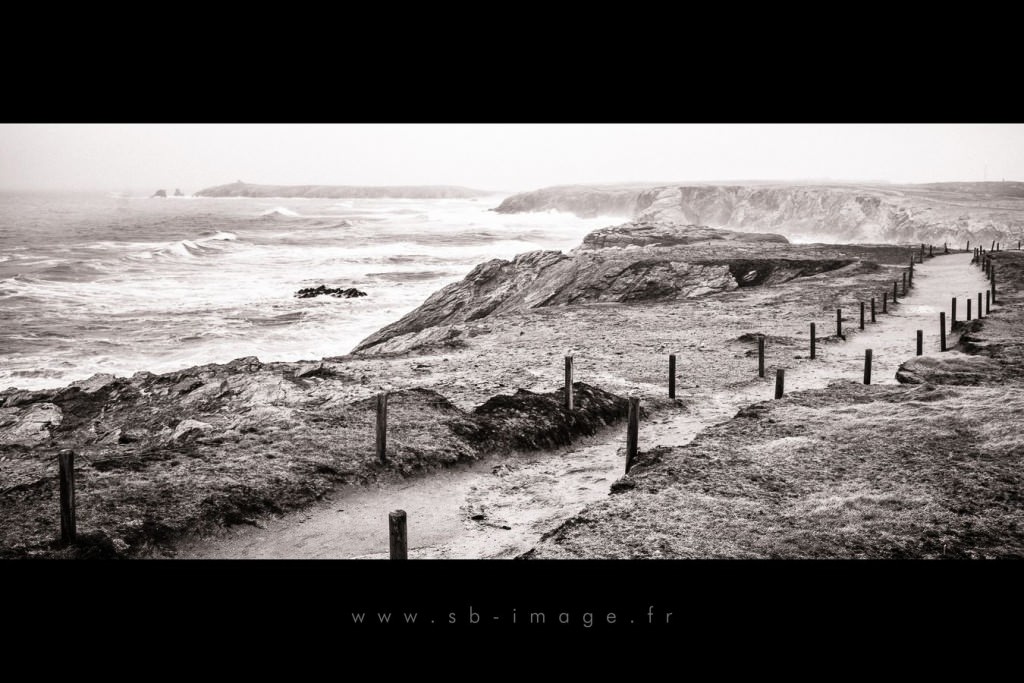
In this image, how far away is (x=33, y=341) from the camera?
19.5 meters

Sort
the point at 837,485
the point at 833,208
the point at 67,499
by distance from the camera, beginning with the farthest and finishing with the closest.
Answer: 1. the point at 833,208
2. the point at 837,485
3. the point at 67,499

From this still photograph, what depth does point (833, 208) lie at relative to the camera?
70625 mm

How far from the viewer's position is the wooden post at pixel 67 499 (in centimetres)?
750

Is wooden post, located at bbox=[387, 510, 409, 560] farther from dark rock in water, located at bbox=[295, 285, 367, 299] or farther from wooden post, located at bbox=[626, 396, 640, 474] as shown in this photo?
dark rock in water, located at bbox=[295, 285, 367, 299]

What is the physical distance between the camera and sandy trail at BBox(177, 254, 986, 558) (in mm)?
8281

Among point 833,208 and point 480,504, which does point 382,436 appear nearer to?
point 480,504

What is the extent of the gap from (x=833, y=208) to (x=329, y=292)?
53859 millimetres

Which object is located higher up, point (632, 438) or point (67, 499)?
point (632, 438)

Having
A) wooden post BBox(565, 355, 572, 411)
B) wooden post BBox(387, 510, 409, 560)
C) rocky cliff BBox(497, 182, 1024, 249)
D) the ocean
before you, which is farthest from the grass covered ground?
rocky cliff BBox(497, 182, 1024, 249)

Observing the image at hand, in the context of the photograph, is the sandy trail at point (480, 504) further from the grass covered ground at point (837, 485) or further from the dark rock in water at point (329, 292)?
the dark rock in water at point (329, 292)

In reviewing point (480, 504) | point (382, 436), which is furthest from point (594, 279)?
point (480, 504)

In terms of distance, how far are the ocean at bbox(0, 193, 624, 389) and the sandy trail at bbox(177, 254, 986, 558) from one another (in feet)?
27.6
